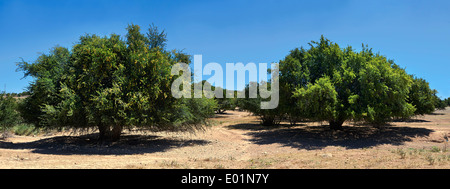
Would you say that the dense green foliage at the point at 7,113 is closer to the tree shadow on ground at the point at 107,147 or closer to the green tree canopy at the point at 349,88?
the tree shadow on ground at the point at 107,147

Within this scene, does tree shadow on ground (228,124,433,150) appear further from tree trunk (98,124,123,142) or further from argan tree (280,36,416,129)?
tree trunk (98,124,123,142)

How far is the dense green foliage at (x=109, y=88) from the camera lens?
1543 centimetres

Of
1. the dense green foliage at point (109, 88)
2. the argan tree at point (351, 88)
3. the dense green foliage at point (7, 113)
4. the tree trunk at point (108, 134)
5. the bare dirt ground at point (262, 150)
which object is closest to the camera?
the bare dirt ground at point (262, 150)

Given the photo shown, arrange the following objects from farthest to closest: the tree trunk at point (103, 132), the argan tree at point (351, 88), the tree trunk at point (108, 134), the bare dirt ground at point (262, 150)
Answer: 1. the tree trunk at point (103, 132)
2. the tree trunk at point (108, 134)
3. the argan tree at point (351, 88)
4. the bare dirt ground at point (262, 150)

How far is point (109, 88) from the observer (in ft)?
52.6

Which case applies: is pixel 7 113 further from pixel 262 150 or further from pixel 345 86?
pixel 345 86

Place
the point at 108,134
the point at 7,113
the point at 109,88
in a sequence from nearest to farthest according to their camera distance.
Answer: the point at 109,88 < the point at 108,134 < the point at 7,113

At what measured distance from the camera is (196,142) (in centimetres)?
2058

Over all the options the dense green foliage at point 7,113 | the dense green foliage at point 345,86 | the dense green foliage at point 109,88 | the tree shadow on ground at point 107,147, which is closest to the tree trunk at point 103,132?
the tree shadow on ground at point 107,147

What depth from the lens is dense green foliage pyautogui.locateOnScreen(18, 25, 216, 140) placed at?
50.6 ft

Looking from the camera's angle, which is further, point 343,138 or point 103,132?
point 343,138

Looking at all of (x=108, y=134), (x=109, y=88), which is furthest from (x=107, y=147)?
(x=109, y=88)

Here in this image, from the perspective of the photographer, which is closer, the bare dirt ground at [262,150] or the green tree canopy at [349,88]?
the bare dirt ground at [262,150]

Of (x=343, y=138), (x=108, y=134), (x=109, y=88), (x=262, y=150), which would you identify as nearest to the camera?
(x=109, y=88)
